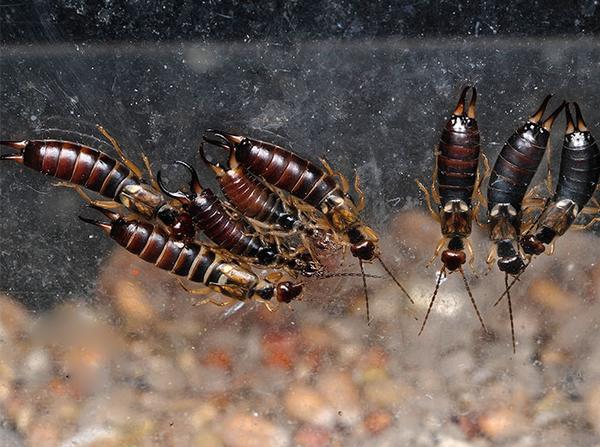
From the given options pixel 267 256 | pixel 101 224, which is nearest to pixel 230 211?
pixel 267 256

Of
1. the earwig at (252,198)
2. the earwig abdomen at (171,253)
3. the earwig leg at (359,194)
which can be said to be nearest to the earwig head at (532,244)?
the earwig leg at (359,194)

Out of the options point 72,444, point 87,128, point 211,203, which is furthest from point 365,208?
point 72,444

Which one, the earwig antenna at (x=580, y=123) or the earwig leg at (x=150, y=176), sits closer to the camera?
the earwig antenna at (x=580, y=123)

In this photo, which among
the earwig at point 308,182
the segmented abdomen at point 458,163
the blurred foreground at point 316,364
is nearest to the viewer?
the segmented abdomen at point 458,163

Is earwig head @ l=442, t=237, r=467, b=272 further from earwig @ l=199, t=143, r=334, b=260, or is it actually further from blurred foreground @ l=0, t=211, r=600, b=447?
earwig @ l=199, t=143, r=334, b=260

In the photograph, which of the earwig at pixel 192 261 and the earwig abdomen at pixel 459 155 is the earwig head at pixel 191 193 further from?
the earwig abdomen at pixel 459 155

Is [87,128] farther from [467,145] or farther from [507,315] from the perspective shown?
[507,315]

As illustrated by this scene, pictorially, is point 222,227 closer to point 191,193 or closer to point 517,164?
point 191,193
